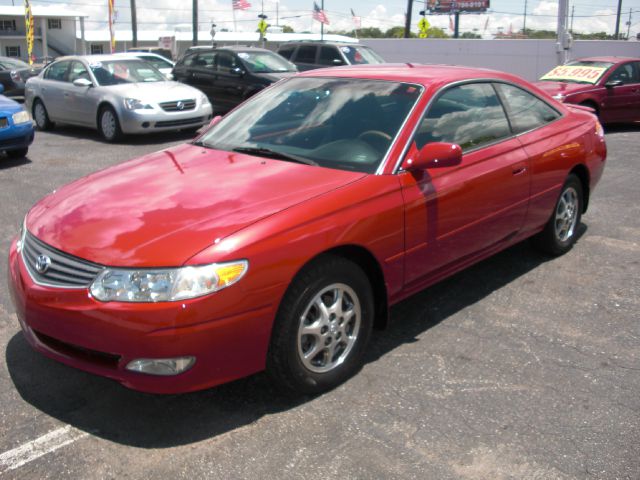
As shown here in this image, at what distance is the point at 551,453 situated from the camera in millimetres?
3068

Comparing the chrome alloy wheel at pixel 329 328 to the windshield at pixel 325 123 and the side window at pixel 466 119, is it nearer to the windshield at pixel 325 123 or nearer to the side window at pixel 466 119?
the windshield at pixel 325 123

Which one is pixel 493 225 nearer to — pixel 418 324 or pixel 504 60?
pixel 418 324

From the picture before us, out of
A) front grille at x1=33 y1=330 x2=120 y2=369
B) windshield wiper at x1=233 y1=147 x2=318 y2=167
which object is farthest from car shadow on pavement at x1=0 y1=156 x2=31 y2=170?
front grille at x1=33 y1=330 x2=120 y2=369

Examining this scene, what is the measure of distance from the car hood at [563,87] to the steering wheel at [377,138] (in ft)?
29.0

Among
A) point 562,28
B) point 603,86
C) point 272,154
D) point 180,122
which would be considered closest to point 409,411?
point 272,154

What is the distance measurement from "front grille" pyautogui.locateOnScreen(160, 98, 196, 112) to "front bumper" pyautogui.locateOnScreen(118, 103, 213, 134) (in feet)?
0.21

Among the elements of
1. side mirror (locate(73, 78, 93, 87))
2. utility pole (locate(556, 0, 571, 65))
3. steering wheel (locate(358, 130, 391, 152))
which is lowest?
side mirror (locate(73, 78, 93, 87))

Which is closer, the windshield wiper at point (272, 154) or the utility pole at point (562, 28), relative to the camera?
the windshield wiper at point (272, 154)

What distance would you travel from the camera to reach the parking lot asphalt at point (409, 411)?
300 centimetres

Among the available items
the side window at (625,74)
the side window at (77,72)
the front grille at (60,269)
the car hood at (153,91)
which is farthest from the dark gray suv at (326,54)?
the front grille at (60,269)

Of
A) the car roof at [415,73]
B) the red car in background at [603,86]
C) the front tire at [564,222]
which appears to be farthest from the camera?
the red car in background at [603,86]

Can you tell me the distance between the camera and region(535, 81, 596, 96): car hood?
479 inches

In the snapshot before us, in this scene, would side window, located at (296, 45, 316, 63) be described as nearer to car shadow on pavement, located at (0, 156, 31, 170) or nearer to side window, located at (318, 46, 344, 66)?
side window, located at (318, 46, 344, 66)

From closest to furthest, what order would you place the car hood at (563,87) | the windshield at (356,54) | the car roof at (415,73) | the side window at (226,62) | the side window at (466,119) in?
the side window at (466,119)
the car roof at (415,73)
the car hood at (563,87)
the side window at (226,62)
the windshield at (356,54)
